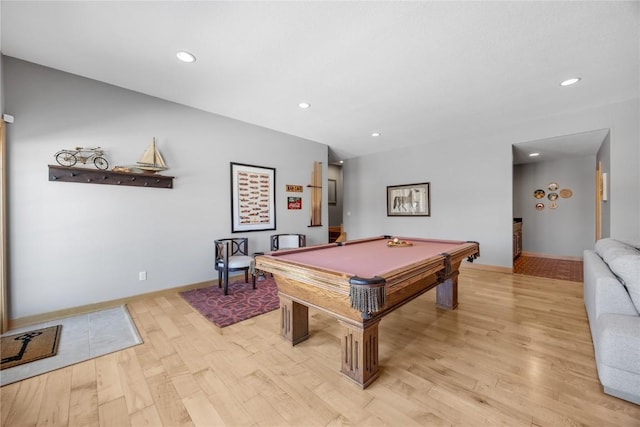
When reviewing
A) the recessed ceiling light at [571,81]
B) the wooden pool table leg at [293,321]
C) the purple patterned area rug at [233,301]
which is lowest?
the purple patterned area rug at [233,301]

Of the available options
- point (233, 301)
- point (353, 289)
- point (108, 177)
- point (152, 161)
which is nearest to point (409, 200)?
point (233, 301)

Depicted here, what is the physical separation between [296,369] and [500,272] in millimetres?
4518

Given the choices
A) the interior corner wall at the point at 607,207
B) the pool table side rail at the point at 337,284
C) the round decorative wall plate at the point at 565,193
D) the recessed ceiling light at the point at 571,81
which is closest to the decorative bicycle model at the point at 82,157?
the pool table side rail at the point at 337,284

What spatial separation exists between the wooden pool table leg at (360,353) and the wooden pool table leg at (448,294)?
1.62 m

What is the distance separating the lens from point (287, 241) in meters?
4.68

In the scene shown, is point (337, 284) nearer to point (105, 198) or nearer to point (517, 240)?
point (105, 198)

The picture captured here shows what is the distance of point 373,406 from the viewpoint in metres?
1.53

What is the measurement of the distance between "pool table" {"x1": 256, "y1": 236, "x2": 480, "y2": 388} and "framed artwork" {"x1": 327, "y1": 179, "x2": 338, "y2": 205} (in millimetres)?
6036

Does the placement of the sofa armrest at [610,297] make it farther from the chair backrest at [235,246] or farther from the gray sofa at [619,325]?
the chair backrest at [235,246]

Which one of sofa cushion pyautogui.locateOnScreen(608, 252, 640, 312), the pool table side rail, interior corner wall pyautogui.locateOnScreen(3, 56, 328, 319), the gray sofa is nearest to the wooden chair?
interior corner wall pyautogui.locateOnScreen(3, 56, 328, 319)

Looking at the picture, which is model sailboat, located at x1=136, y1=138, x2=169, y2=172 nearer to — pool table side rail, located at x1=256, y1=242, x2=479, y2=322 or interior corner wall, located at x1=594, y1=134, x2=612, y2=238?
pool table side rail, located at x1=256, y1=242, x2=479, y2=322

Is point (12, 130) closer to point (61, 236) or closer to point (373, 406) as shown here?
point (61, 236)

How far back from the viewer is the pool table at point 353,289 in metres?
1.52

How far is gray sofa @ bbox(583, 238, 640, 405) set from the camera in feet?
4.92
